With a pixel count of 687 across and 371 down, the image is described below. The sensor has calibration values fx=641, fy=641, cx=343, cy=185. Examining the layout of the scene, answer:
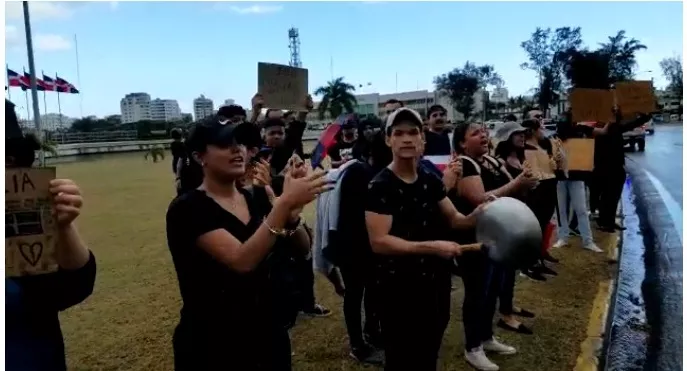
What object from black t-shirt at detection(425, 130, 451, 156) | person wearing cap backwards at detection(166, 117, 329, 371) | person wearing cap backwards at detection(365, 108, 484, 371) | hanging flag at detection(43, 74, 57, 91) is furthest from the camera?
hanging flag at detection(43, 74, 57, 91)

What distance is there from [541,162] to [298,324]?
2.97m

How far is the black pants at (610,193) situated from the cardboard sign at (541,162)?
2.52 m

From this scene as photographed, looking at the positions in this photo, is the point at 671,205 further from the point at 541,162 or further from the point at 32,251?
the point at 32,251

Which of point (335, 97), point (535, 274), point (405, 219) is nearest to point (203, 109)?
point (535, 274)

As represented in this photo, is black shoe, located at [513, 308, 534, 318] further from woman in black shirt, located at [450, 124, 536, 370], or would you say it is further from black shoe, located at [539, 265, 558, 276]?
black shoe, located at [539, 265, 558, 276]

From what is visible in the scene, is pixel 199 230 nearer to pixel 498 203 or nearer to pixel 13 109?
pixel 13 109

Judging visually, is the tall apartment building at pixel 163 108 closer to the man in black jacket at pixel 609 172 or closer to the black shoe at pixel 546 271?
the man in black jacket at pixel 609 172

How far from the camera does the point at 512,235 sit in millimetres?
2543

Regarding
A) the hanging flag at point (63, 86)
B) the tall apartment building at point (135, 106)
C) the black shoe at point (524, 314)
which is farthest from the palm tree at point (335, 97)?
the black shoe at point (524, 314)

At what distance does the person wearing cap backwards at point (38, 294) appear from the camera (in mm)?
1861

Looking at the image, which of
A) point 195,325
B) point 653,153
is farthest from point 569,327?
point 653,153

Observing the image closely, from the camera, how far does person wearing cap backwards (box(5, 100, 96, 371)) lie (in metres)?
1.86

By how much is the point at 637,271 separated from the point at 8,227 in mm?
6529

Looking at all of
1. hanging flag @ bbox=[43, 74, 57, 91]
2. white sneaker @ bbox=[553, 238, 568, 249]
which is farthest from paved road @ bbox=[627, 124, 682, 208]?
hanging flag @ bbox=[43, 74, 57, 91]
